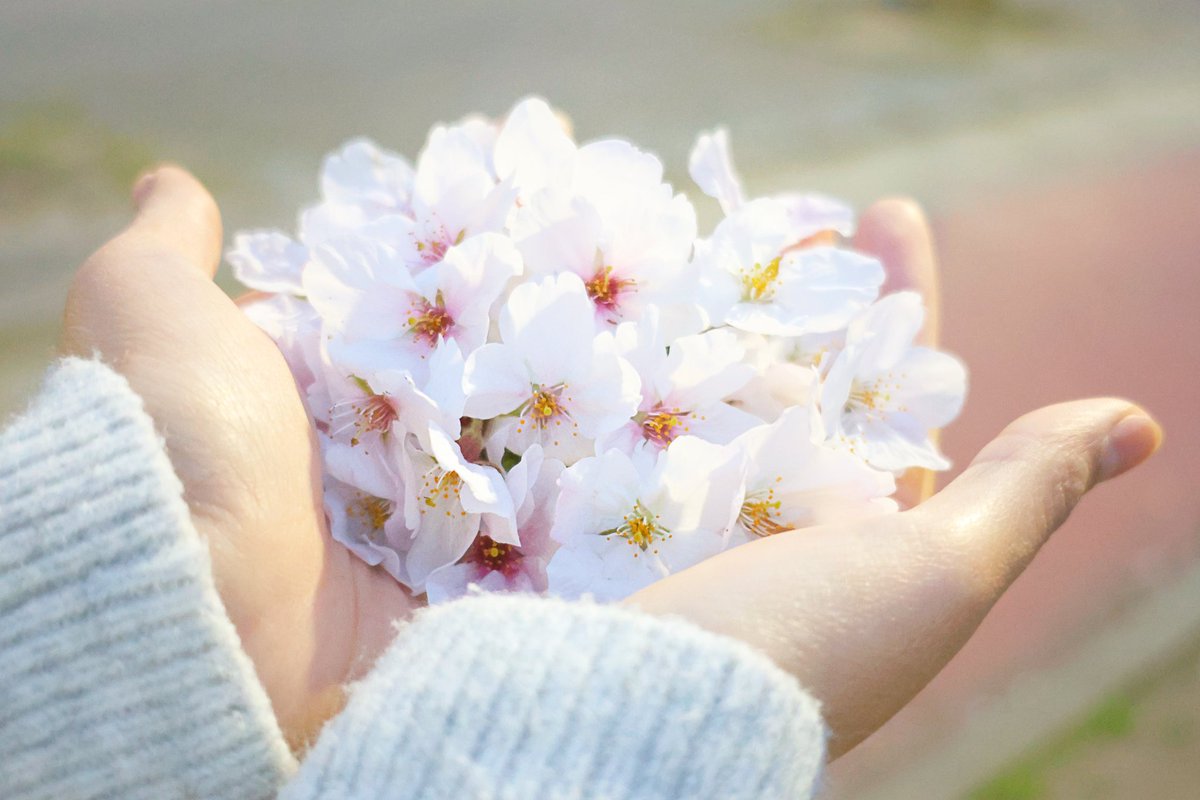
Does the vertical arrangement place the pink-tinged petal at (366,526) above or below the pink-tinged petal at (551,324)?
below

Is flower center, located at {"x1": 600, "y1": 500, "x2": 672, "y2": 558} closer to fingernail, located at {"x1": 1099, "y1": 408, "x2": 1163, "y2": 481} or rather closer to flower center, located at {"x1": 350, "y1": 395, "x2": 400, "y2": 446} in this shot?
flower center, located at {"x1": 350, "y1": 395, "x2": 400, "y2": 446}

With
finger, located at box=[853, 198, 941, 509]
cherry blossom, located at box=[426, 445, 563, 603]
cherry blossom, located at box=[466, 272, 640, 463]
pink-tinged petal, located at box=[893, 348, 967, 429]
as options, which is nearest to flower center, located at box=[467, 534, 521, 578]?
cherry blossom, located at box=[426, 445, 563, 603]

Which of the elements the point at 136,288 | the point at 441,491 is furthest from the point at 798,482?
the point at 136,288

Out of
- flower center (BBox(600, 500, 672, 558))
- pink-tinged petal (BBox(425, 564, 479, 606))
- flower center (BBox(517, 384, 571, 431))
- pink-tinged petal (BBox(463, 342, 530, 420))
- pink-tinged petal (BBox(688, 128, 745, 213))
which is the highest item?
pink-tinged petal (BBox(688, 128, 745, 213))

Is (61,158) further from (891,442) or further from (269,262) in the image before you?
(891,442)

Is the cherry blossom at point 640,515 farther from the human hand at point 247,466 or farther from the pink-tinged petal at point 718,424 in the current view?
the human hand at point 247,466

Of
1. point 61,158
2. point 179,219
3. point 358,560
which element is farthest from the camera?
point 61,158

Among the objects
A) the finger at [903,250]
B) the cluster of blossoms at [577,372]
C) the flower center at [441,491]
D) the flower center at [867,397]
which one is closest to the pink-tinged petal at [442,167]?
the cluster of blossoms at [577,372]
